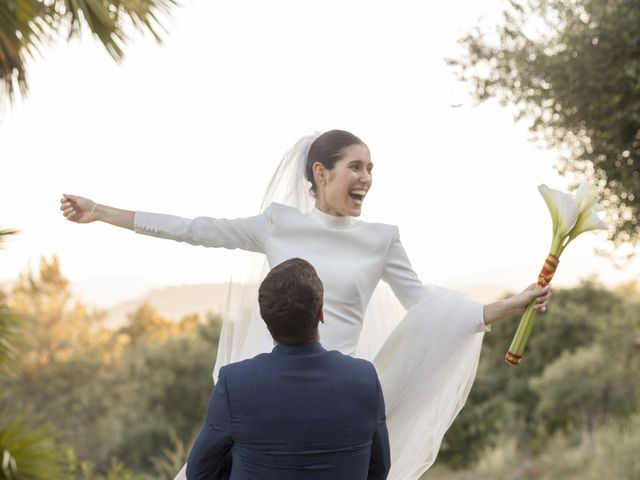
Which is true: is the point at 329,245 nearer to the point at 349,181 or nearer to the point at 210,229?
the point at 349,181

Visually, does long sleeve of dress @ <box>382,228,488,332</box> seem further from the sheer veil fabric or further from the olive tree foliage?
the olive tree foliage

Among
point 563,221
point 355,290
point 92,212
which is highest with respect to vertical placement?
point 563,221

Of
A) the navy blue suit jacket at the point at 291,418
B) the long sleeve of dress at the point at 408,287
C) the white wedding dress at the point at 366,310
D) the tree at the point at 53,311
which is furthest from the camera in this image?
the tree at the point at 53,311

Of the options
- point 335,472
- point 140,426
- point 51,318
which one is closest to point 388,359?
point 335,472

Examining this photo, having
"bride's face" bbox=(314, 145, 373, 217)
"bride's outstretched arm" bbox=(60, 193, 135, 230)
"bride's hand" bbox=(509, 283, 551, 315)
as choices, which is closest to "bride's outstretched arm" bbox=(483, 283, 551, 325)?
"bride's hand" bbox=(509, 283, 551, 315)

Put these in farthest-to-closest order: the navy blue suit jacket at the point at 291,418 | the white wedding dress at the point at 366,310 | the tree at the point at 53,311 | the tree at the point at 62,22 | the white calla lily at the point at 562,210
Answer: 1. the tree at the point at 53,311
2. the tree at the point at 62,22
3. the white wedding dress at the point at 366,310
4. the white calla lily at the point at 562,210
5. the navy blue suit jacket at the point at 291,418

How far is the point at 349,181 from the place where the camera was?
3.66m

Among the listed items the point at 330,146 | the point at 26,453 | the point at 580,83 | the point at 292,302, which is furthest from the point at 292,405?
the point at 580,83

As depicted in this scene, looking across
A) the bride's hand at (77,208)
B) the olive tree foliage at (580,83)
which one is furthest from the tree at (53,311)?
the bride's hand at (77,208)

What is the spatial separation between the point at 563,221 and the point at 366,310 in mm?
891

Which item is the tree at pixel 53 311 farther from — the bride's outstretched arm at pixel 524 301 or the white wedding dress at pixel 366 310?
the bride's outstretched arm at pixel 524 301

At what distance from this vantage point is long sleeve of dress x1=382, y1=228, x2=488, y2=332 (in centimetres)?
375

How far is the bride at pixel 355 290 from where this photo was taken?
3.64 metres

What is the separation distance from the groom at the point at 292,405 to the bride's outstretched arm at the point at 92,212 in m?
1.36
